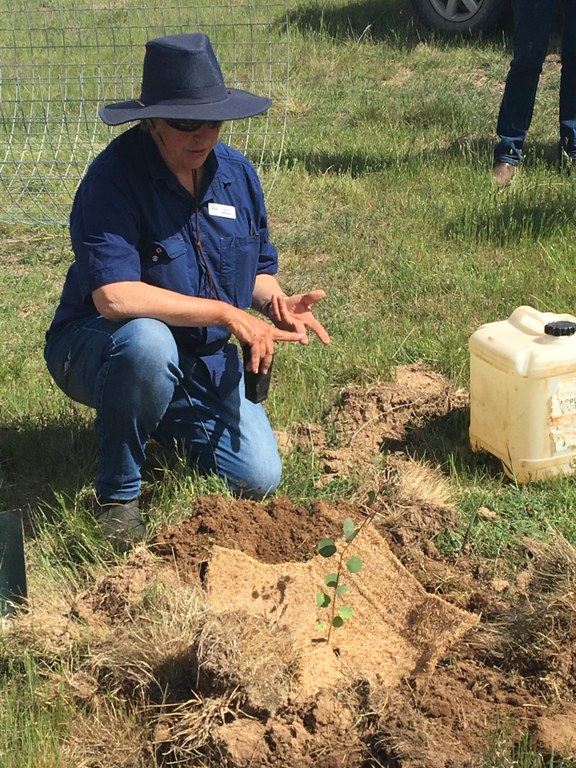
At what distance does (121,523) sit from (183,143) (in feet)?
3.93

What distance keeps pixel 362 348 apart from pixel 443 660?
6.29 feet

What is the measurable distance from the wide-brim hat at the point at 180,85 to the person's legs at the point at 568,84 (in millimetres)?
3525

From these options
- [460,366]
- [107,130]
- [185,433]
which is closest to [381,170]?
[107,130]

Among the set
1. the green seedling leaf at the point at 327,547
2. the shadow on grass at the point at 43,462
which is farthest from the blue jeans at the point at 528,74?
the green seedling leaf at the point at 327,547

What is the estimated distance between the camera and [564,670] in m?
2.57

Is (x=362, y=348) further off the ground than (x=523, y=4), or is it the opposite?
(x=523, y=4)

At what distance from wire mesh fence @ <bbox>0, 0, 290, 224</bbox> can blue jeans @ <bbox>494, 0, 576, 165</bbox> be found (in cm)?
139

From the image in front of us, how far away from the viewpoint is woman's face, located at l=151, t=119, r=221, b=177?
3.11 m

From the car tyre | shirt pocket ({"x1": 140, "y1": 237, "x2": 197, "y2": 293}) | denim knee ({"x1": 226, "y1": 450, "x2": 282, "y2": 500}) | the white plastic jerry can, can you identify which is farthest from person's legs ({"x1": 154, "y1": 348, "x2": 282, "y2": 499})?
the car tyre

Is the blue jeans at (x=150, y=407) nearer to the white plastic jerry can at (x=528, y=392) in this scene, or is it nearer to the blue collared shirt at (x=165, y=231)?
the blue collared shirt at (x=165, y=231)

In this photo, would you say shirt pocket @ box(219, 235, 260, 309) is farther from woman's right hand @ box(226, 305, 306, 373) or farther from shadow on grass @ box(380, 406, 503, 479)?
shadow on grass @ box(380, 406, 503, 479)

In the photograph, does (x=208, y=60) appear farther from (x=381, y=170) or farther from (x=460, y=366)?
(x=381, y=170)

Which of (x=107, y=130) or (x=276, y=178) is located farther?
(x=107, y=130)

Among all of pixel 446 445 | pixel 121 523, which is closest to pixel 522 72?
pixel 446 445
